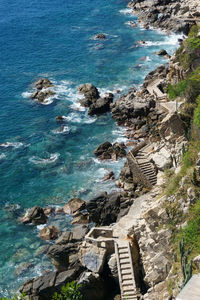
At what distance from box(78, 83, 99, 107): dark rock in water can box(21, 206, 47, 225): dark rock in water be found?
27.6 meters

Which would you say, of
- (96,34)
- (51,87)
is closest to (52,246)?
(51,87)

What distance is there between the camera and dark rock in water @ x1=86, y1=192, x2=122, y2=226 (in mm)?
44250

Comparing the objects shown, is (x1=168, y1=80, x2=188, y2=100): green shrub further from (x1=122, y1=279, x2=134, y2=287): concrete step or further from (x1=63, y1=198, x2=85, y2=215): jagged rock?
(x1=122, y1=279, x2=134, y2=287): concrete step

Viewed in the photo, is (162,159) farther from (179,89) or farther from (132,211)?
(179,89)

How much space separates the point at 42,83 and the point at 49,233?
1614 inches

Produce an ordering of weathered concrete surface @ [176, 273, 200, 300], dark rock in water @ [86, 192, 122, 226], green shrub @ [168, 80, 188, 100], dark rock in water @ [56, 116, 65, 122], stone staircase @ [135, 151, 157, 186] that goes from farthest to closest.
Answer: dark rock in water @ [56, 116, 65, 122] → stone staircase @ [135, 151, 157, 186] → green shrub @ [168, 80, 188, 100] → dark rock in water @ [86, 192, 122, 226] → weathered concrete surface @ [176, 273, 200, 300]

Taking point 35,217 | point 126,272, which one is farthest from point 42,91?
point 126,272

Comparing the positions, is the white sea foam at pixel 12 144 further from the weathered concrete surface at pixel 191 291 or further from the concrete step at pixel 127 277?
the weathered concrete surface at pixel 191 291

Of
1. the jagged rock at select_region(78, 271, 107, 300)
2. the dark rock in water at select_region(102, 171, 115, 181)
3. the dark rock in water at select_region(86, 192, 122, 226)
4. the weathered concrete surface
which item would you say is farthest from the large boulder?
the weathered concrete surface

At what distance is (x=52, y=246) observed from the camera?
40969 millimetres

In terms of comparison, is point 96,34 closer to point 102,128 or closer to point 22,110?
point 22,110

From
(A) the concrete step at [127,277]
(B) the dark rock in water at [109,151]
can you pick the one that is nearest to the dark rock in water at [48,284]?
(A) the concrete step at [127,277]

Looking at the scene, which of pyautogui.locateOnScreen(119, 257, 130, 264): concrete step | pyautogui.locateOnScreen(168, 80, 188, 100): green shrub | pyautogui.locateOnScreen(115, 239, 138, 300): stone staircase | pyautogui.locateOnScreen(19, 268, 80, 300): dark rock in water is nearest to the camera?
pyautogui.locateOnScreen(115, 239, 138, 300): stone staircase

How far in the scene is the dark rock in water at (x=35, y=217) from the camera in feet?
156
